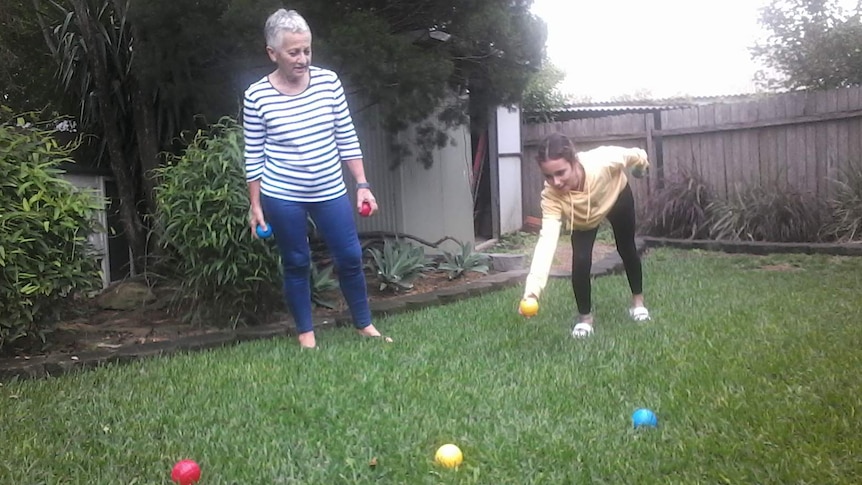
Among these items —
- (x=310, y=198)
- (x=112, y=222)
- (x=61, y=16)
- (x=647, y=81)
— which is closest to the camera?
(x=310, y=198)

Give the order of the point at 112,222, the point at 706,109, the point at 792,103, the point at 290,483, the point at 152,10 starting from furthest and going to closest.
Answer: the point at 706,109 < the point at 792,103 < the point at 112,222 < the point at 152,10 < the point at 290,483

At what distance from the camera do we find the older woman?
3934mm

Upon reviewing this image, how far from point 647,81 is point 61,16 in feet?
122

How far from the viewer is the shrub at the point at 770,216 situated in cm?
830

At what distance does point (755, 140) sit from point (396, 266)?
5567 mm

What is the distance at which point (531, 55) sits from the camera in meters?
6.69

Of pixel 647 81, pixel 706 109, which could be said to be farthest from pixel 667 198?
pixel 647 81

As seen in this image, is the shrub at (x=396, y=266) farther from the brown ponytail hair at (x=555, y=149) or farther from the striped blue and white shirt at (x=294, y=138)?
the brown ponytail hair at (x=555, y=149)

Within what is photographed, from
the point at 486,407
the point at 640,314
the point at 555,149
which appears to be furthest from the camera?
the point at 640,314

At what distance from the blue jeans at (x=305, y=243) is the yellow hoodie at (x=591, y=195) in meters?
1.01

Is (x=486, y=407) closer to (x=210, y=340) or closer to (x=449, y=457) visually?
(x=449, y=457)

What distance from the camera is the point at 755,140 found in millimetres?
9336

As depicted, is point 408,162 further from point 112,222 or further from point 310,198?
point 310,198

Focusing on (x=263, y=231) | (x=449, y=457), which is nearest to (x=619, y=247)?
(x=263, y=231)
